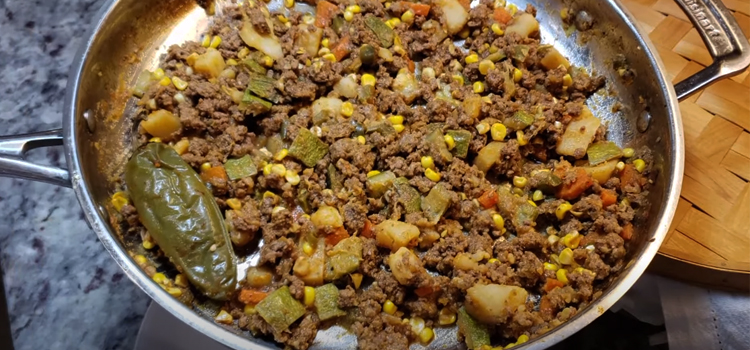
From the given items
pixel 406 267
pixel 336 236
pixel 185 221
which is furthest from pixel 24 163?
pixel 406 267

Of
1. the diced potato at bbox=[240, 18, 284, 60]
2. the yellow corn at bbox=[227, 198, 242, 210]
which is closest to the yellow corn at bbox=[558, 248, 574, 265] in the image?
the yellow corn at bbox=[227, 198, 242, 210]

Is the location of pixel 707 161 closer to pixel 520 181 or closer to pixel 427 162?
pixel 520 181

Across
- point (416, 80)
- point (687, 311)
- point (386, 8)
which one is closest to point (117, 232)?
point (416, 80)

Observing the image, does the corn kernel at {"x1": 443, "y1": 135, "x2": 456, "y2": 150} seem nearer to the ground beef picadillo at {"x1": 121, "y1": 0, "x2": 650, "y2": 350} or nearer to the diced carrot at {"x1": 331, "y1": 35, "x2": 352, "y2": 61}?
the ground beef picadillo at {"x1": 121, "y1": 0, "x2": 650, "y2": 350}

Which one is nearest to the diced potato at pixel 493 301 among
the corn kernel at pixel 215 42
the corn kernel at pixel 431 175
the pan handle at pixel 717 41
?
the corn kernel at pixel 431 175

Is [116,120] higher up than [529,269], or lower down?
higher up

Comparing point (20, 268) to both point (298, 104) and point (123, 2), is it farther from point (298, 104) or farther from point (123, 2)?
point (298, 104)
